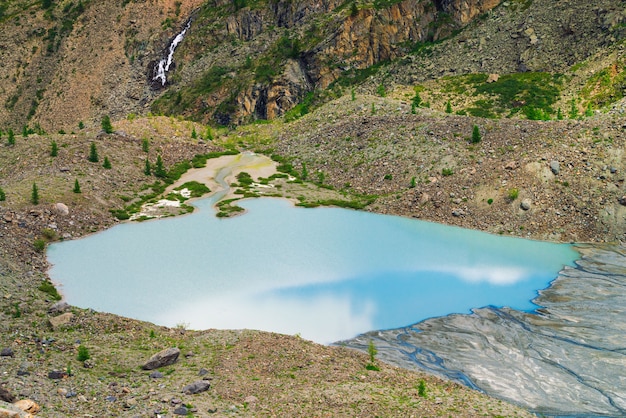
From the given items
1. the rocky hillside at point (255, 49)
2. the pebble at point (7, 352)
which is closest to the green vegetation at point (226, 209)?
the pebble at point (7, 352)

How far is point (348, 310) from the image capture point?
109ft

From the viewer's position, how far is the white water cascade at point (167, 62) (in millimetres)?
122750

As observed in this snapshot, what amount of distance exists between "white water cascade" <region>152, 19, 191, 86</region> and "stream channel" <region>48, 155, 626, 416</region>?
80243 mm

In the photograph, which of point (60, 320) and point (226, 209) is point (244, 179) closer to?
point (226, 209)

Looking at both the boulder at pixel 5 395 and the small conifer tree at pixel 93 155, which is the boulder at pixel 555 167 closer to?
the small conifer tree at pixel 93 155

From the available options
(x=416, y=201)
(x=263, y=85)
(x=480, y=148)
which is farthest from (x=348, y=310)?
(x=263, y=85)

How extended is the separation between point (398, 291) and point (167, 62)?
10498cm

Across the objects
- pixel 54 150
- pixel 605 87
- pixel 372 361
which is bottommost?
pixel 372 361

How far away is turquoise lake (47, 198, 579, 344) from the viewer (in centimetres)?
3272

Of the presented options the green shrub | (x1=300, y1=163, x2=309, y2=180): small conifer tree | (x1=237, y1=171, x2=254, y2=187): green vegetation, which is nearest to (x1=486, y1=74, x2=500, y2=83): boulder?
(x1=300, y1=163, x2=309, y2=180): small conifer tree

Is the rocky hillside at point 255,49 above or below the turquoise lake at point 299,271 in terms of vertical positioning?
above

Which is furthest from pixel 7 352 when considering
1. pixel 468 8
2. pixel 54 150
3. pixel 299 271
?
pixel 468 8

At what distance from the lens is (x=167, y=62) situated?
413 ft

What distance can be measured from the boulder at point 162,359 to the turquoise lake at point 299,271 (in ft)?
21.0
